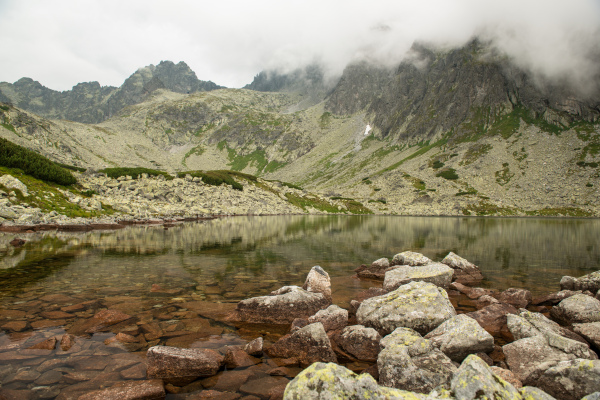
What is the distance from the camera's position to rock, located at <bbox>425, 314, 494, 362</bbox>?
7758 millimetres

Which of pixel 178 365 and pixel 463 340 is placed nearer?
pixel 178 365

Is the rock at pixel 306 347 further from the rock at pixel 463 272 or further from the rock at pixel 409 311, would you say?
the rock at pixel 463 272

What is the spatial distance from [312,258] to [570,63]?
791ft

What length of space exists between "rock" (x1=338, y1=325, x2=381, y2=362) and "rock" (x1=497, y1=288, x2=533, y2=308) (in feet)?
27.6

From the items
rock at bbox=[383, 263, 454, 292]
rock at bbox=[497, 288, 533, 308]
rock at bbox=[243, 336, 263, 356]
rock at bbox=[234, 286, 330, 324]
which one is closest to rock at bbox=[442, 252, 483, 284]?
rock at bbox=[383, 263, 454, 292]

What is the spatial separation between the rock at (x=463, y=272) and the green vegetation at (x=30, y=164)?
65.7m

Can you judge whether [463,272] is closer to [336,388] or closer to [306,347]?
[306,347]

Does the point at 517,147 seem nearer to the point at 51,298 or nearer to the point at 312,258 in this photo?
the point at 312,258

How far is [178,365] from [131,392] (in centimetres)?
109

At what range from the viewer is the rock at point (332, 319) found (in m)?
10.2

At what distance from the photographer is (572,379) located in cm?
593

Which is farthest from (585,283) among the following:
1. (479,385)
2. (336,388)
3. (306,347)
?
(336,388)

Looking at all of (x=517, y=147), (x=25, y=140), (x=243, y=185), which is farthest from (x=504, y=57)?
(x=25, y=140)

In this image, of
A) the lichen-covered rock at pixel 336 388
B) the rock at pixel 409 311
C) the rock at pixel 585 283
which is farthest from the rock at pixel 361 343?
the rock at pixel 585 283
